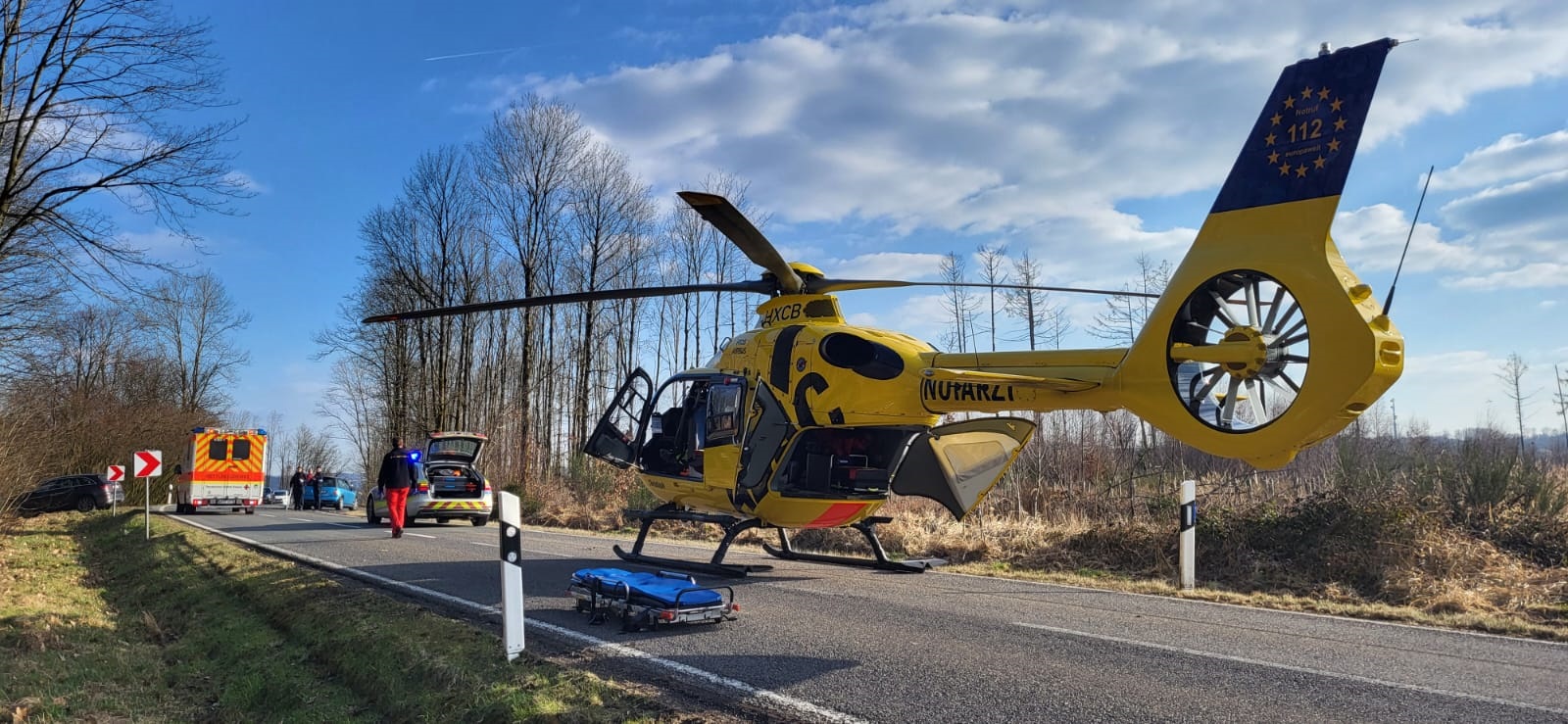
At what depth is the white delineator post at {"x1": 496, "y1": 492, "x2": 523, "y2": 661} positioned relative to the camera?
5758mm

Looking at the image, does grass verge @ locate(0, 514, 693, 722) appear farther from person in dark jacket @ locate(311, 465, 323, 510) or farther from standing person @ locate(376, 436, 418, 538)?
person in dark jacket @ locate(311, 465, 323, 510)

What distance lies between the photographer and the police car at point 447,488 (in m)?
19.6

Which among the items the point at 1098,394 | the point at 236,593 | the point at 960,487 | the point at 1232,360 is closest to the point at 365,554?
the point at 236,593

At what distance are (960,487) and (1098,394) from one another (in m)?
2.65

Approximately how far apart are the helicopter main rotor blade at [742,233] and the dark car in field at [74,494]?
93.7 ft

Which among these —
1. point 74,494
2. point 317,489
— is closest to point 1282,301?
point 74,494

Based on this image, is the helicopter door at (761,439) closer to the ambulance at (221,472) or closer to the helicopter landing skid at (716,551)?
the helicopter landing skid at (716,551)

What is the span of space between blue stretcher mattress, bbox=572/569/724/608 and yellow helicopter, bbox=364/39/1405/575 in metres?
2.11

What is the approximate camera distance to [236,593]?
33.3 ft

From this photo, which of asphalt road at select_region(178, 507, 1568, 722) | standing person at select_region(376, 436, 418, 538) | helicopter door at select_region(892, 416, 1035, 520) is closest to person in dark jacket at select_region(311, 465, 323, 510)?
standing person at select_region(376, 436, 418, 538)

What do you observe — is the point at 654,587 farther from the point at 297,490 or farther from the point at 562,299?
the point at 297,490

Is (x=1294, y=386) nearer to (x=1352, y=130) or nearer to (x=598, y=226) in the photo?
(x=1352, y=130)

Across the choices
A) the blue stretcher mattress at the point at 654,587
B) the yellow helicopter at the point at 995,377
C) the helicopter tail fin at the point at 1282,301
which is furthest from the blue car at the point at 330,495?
the helicopter tail fin at the point at 1282,301

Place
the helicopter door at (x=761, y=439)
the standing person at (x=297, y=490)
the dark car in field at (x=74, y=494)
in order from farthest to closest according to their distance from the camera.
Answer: the standing person at (x=297, y=490) → the dark car in field at (x=74, y=494) → the helicopter door at (x=761, y=439)
